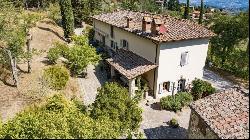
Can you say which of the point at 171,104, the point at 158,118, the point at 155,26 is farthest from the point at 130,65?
the point at 158,118

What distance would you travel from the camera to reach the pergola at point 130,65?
31656 mm

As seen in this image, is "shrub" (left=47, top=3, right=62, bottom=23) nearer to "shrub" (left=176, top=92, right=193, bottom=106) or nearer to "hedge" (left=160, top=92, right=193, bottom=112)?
"hedge" (left=160, top=92, right=193, bottom=112)

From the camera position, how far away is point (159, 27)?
31516mm

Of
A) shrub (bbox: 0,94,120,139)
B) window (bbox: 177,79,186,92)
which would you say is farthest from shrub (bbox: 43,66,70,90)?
shrub (bbox: 0,94,120,139)

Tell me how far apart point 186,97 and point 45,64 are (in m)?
17.5

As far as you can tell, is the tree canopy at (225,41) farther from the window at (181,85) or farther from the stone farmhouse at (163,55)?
the window at (181,85)

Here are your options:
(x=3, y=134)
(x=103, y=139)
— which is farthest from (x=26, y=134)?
(x=103, y=139)

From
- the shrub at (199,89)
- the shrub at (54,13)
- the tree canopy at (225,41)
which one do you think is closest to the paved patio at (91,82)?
the shrub at (199,89)

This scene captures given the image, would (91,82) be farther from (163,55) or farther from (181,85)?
(181,85)

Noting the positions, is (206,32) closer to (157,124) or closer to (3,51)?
(157,124)

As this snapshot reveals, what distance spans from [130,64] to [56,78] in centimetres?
829

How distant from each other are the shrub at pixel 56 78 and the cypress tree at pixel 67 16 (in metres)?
17.8

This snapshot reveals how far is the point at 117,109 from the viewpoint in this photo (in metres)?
17.6

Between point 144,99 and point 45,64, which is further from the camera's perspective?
point 45,64
